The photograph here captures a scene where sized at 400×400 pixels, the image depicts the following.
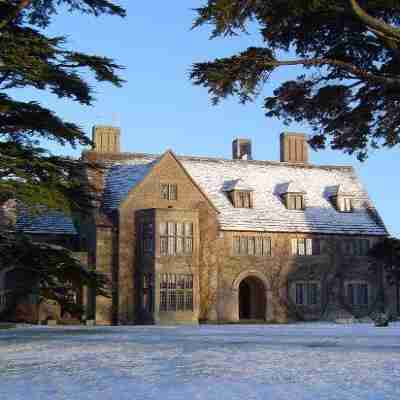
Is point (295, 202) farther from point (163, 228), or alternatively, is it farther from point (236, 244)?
Answer: point (163, 228)

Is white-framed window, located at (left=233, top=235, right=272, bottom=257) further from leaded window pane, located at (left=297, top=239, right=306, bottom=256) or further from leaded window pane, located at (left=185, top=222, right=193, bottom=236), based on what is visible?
leaded window pane, located at (left=185, top=222, right=193, bottom=236)

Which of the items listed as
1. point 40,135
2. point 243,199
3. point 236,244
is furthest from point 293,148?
point 40,135

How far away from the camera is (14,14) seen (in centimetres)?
1811

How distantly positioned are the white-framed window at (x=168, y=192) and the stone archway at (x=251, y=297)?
5733 mm

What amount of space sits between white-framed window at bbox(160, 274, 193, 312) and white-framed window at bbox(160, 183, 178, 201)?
4289mm

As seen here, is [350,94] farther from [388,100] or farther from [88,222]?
[88,222]

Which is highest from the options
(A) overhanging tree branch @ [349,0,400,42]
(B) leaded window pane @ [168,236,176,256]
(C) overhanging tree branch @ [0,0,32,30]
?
(C) overhanging tree branch @ [0,0,32,30]

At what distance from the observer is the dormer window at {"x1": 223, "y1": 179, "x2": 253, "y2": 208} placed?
4169cm

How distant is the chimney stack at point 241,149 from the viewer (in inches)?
1892

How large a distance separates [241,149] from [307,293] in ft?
37.3

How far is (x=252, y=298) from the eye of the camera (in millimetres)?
42125

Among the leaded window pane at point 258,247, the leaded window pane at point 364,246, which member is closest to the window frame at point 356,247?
the leaded window pane at point 364,246

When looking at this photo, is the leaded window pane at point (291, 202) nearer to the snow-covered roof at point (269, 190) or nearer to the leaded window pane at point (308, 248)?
the snow-covered roof at point (269, 190)

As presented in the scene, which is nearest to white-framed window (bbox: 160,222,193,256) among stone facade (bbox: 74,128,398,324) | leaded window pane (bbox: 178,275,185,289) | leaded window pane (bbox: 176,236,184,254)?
leaded window pane (bbox: 176,236,184,254)
